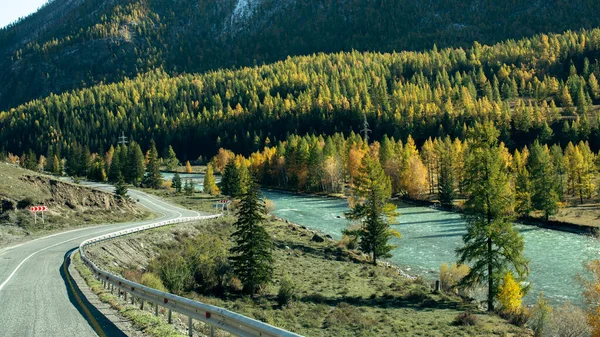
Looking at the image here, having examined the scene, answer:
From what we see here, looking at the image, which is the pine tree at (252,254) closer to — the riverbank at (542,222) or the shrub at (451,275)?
the shrub at (451,275)

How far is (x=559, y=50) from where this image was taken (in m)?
198

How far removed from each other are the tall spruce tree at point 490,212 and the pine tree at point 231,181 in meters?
59.7

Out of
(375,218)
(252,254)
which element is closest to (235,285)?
(252,254)

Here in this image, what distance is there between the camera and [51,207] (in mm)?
46812

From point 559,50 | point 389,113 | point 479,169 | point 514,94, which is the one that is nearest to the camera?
point 479,169

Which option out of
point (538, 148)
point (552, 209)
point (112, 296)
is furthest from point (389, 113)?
point (112, 296)

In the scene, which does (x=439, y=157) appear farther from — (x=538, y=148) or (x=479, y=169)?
(x=479, y=169)

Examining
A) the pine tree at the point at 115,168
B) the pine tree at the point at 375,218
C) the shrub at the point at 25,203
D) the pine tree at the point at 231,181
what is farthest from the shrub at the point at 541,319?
the pine tree at the point at 115,168

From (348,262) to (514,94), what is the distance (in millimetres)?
153638

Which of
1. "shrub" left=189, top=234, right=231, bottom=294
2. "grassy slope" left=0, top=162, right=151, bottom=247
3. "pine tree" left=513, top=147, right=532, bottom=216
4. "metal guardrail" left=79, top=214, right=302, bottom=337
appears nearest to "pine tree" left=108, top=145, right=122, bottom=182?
"grassy slope" left=0, top=162, right=151, bottom=247

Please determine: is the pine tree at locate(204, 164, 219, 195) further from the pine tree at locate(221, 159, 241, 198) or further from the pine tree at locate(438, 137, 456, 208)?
the pine tree at locate(438, 137, 456, 208)

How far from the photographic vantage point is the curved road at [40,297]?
13117 millimetres

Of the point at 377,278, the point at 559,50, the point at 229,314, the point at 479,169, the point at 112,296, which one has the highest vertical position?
the point at 559,50

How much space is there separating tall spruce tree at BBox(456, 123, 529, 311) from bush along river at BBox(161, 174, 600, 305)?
4672 mm
